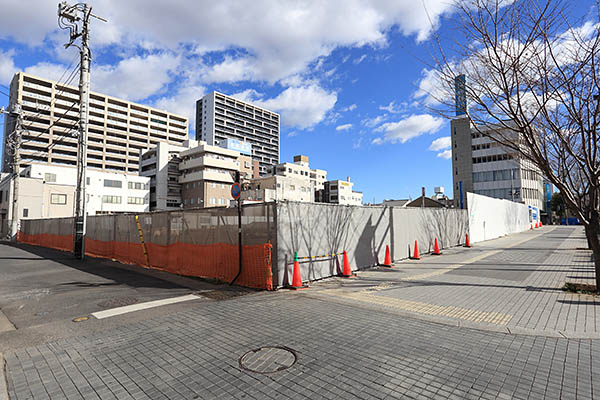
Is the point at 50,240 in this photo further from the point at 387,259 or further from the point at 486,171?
the point at 486,171

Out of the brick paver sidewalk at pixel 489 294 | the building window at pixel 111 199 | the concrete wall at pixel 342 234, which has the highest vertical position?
the building window at pixel 111 199

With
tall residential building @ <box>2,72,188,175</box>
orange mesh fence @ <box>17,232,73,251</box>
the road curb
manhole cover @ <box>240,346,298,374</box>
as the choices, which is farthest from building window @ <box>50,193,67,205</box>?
manhole cover @ <box>240,346,298,374</box>

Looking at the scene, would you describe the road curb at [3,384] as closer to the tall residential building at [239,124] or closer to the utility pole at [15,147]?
the utility pole at [15,147]

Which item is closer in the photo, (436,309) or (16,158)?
(436,309)

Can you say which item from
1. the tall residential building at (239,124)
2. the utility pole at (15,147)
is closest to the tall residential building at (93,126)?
the tall residential building at (239,124)

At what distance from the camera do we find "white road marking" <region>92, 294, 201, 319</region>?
245 inches

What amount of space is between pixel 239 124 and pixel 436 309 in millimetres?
136324

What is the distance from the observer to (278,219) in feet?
27.2

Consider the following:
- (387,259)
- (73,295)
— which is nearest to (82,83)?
(73,295)

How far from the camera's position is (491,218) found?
84.5 ft

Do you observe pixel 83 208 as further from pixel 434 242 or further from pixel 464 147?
pixel 464 147

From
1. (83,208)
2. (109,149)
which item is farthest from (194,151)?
(83,208)

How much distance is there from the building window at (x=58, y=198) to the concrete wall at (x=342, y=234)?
161 ft

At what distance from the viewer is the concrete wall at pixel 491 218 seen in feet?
71.5
